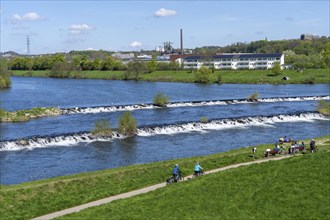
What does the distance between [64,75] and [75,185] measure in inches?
5565

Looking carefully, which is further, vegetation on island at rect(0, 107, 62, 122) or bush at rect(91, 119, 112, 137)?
vegetation on island at rect(0, 107, 62, 122)

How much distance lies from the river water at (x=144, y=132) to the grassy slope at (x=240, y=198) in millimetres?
15623

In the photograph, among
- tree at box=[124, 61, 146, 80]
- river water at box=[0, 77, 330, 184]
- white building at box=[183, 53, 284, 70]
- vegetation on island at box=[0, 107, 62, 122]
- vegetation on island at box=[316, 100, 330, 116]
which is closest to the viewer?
river water at box=[0, 77, 330, 184]

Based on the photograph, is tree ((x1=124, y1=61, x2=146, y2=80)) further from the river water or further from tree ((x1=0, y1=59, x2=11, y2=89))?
the river water

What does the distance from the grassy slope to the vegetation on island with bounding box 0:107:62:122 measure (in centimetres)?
4387

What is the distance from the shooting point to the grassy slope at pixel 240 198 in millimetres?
18250

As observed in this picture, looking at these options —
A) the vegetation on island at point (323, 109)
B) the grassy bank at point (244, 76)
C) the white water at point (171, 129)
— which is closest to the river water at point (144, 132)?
the white water at point (171, 129)

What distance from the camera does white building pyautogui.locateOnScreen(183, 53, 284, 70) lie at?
162 m

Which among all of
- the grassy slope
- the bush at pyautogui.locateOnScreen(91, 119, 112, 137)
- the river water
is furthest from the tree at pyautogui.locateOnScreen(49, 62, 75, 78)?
the grassy slope

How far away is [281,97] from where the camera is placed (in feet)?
277

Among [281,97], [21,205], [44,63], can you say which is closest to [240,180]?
[21,205]

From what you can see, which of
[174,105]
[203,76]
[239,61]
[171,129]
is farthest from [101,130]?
[239,61]

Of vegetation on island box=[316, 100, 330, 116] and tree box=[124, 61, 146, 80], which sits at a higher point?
tree box=[124, 61, 146, 80]

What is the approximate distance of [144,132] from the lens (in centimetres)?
5075
